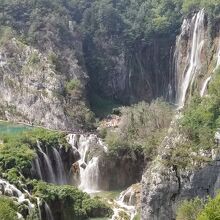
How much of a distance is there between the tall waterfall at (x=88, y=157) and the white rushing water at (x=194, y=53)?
61.4 ft

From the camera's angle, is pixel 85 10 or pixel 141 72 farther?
pixel 85 10

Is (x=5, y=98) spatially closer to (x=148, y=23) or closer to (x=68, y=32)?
(x=68, y=32)

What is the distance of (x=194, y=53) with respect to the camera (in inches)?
2916

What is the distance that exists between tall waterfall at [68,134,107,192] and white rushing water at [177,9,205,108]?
18726 millimetres

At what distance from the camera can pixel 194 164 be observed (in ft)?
124

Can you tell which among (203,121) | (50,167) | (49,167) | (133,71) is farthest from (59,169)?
(133,71)

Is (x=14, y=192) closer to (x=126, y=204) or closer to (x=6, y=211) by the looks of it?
(x=6, y=211)

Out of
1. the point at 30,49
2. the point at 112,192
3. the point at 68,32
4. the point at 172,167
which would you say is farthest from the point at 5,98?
the point at 172,167

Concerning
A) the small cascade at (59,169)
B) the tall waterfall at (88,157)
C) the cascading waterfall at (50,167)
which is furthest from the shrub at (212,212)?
the small cascade at (59,169)

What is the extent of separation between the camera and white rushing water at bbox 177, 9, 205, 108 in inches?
2849

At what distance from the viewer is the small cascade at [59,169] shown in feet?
176

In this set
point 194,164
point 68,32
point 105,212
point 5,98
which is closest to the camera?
point 194,164

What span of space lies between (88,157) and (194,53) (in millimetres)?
25767

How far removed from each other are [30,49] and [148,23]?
2144 centimetres
